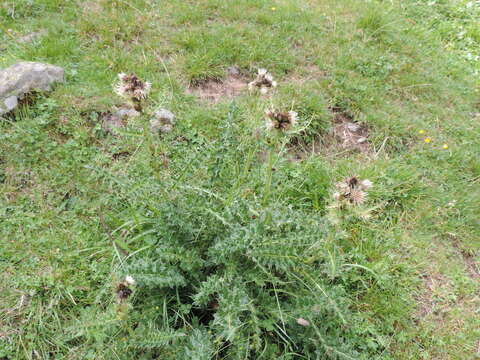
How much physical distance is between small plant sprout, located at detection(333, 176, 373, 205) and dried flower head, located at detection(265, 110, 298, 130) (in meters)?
0.42

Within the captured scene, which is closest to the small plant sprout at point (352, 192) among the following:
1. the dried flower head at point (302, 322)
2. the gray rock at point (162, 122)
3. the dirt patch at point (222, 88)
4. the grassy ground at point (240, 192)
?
the grassy ground at point (240, 192)

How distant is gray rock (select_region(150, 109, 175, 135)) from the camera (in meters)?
3.30

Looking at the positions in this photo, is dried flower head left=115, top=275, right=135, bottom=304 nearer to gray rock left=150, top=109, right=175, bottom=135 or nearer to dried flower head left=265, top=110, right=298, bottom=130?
dried flower head left=265, top=110, right=298, bottom=130

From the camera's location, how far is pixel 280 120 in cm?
194

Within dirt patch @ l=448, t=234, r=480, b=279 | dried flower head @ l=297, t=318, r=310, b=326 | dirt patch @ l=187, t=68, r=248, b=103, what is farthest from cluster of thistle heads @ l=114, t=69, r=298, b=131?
dirt patch @ l=448, t=234, r=480, b=279

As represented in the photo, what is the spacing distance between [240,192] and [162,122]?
1.26m

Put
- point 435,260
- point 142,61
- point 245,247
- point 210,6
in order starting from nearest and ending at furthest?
point 245,247, point 435,260, point 142,61, point 210,6

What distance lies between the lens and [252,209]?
223 cm

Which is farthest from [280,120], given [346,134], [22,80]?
[22,80]

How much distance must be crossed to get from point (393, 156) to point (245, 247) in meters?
2.40

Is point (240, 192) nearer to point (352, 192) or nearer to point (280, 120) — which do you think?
point (280, 120)

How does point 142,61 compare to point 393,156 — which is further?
point 142,61

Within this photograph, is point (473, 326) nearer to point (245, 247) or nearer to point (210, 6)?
point (245, 247)

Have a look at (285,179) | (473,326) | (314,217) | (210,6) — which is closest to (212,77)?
(210,6)
